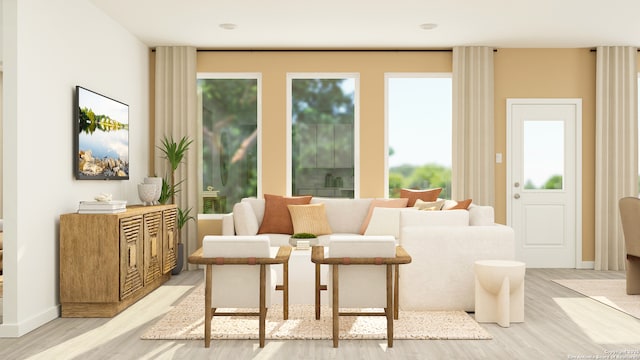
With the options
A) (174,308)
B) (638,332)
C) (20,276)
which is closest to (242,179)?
(174,308)

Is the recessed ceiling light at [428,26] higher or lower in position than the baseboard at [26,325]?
higher

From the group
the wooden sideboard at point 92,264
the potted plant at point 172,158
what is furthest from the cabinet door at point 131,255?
the potted plant at point 172,158

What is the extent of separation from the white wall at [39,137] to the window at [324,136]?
2.61 metres

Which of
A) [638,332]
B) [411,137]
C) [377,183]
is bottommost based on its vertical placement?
[638,332]

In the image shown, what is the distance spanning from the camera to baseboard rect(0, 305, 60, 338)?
4.02 metres

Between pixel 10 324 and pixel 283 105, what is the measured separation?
14.0 ft

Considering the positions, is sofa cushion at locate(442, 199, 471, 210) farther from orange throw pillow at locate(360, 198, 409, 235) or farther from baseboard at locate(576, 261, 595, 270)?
baseboard at locate(576, 261, 595, 270)

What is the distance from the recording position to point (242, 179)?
292 inches

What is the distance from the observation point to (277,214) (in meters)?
6.64

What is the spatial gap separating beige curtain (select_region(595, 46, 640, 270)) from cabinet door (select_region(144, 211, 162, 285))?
17.7 feet

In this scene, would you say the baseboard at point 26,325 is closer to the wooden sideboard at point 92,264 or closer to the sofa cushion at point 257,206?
the wooden sideboard at point 92,264

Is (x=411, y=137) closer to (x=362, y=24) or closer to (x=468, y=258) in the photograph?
(x=362, y=24)

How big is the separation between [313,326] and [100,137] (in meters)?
2.83

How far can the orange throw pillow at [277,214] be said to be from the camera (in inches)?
258
